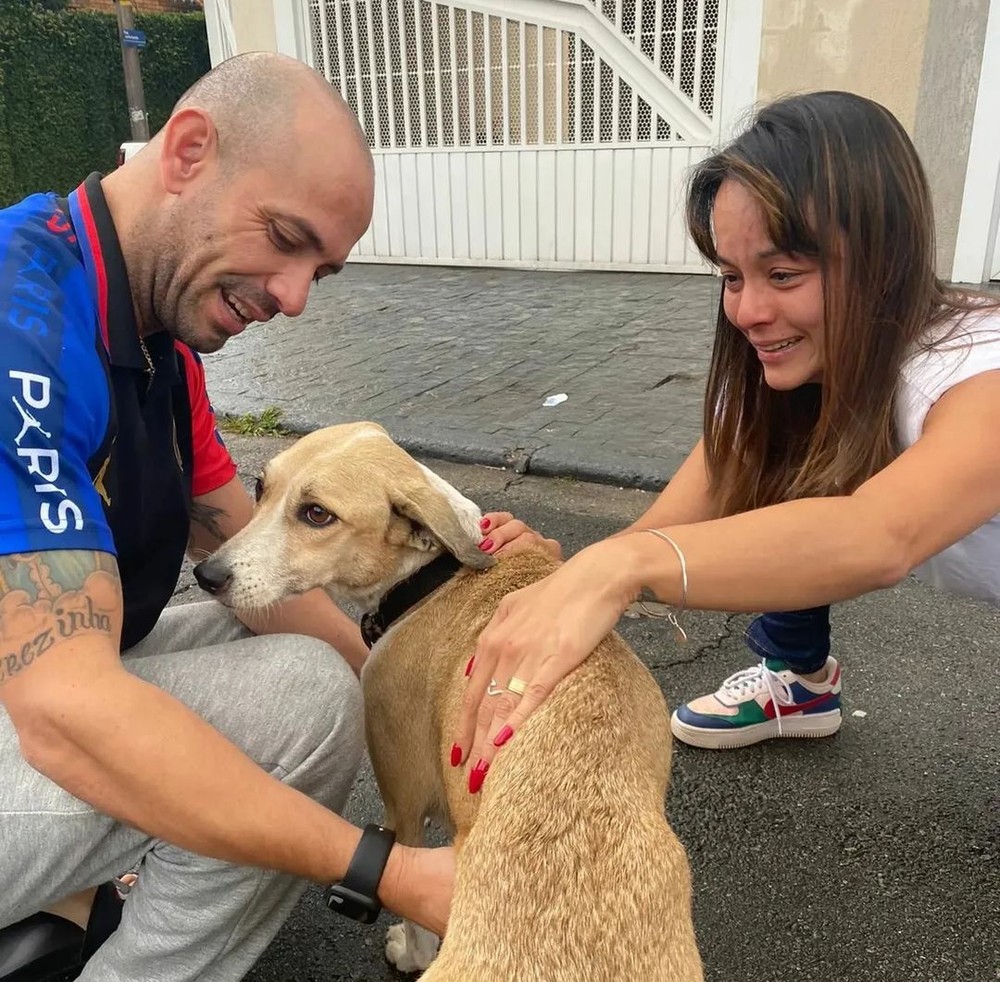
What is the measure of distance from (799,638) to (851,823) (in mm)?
577

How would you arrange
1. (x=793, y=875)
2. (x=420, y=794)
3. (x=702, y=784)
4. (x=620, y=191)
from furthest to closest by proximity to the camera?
(x=620, y=191) < (x=702, y=784) < (x=793, y=875) < (x=420, y=794)

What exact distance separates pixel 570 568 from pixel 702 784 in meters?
1.42

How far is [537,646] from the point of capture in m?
1.77

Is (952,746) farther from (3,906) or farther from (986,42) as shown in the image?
(986,42)

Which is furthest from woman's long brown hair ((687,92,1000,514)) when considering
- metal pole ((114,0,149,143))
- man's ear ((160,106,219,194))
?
metal pole ((114,0,149,143))

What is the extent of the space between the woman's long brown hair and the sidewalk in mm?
2652

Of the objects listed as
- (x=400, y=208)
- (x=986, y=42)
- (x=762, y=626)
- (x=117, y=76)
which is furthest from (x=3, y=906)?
(x=117, y=76)

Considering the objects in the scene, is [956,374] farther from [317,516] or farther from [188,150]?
[188,150]

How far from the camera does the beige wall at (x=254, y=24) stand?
460 inches

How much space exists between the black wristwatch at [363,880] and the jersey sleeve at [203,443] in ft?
4.46

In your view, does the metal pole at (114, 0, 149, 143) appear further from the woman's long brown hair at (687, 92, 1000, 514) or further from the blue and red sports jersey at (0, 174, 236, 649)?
the woman's long brown hair at (687, 92, 1000, 514)

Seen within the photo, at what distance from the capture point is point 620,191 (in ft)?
34.0

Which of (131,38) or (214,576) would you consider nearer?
(214,576)

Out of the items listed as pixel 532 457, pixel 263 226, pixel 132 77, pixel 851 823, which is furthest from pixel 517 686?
pixel 132 77
